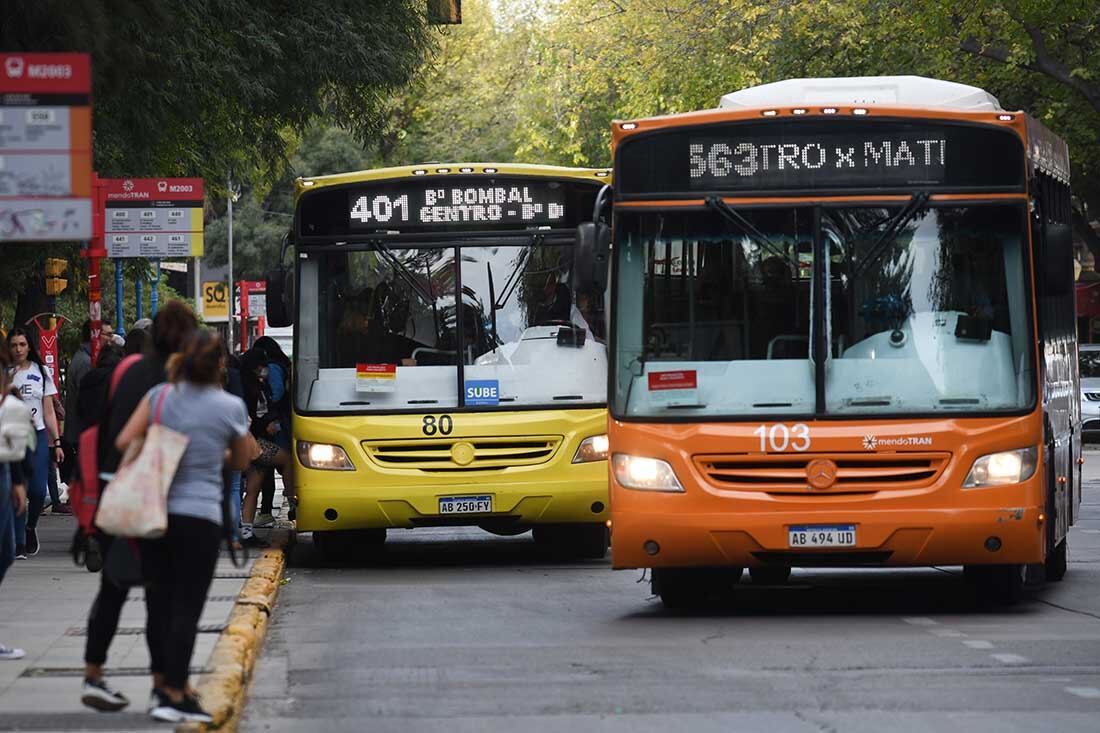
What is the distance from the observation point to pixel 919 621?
43.3ft

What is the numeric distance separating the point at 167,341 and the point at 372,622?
4798 mm

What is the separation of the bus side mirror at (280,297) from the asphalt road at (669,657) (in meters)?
1.96

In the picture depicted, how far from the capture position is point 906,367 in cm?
1316

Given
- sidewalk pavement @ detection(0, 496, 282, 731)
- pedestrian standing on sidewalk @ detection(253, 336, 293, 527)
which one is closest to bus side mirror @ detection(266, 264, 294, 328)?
sidewalk pavement @ detection(0, 496, 282, 731)

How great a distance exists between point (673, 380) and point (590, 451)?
4.09m

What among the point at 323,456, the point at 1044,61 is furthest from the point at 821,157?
the point at 1044,61

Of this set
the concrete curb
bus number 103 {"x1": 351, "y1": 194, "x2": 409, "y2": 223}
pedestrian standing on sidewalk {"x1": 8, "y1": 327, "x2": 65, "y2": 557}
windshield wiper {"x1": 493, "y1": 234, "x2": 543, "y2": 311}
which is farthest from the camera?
pedestrian standing on sidewalk {"x1": 8, "y1": 327, "x2": 65, "y2": 557}

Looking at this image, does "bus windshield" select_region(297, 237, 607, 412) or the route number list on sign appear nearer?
"bus windshield" select_region(297, 237, 607, 412)

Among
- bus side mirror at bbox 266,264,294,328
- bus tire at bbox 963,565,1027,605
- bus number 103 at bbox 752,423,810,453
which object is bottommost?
bus tire at bbox 963,565,1027,605

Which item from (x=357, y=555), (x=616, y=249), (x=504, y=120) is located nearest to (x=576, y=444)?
(x=357, y=555)

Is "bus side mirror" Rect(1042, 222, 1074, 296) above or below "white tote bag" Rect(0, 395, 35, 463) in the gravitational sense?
above

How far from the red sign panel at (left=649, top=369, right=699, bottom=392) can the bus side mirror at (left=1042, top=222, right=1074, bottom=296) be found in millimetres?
2153

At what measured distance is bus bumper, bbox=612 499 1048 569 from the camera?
1287cm

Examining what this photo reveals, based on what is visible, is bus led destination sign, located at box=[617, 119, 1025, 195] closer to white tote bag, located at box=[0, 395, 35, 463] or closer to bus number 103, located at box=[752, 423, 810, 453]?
bus number 103, located at box=[752, 423, 810, 453]
